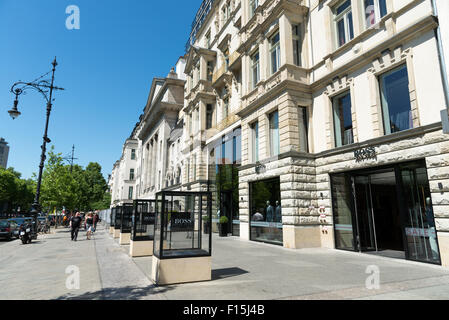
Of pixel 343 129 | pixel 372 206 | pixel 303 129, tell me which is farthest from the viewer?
pixel 303 129

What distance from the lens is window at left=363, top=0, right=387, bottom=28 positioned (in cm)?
1120

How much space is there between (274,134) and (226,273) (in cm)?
975

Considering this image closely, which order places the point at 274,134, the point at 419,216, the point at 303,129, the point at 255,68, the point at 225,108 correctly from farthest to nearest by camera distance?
the point at 225,108, the point at 255,68, the point at 274,134, the point at 303,129, the point at 419,216

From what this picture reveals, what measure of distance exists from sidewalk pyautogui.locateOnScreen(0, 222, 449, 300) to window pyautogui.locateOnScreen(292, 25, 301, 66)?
1057 centimetres

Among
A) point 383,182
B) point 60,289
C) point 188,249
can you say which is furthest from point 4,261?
point 383,182

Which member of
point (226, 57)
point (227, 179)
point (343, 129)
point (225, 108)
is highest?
point (226, 57)

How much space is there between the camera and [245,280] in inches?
261

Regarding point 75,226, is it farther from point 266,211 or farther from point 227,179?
point 266,211

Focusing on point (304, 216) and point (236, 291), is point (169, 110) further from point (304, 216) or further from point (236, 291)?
point (236, 291)

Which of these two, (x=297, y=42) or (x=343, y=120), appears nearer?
(x=343, y=120)

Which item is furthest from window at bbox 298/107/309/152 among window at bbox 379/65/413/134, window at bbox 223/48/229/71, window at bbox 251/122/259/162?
window at bbox 223/48/229/71

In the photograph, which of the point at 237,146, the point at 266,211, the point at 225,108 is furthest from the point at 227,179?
the point at 225,108

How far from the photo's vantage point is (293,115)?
557 inches

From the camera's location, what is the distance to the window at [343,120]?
12.6 meters
